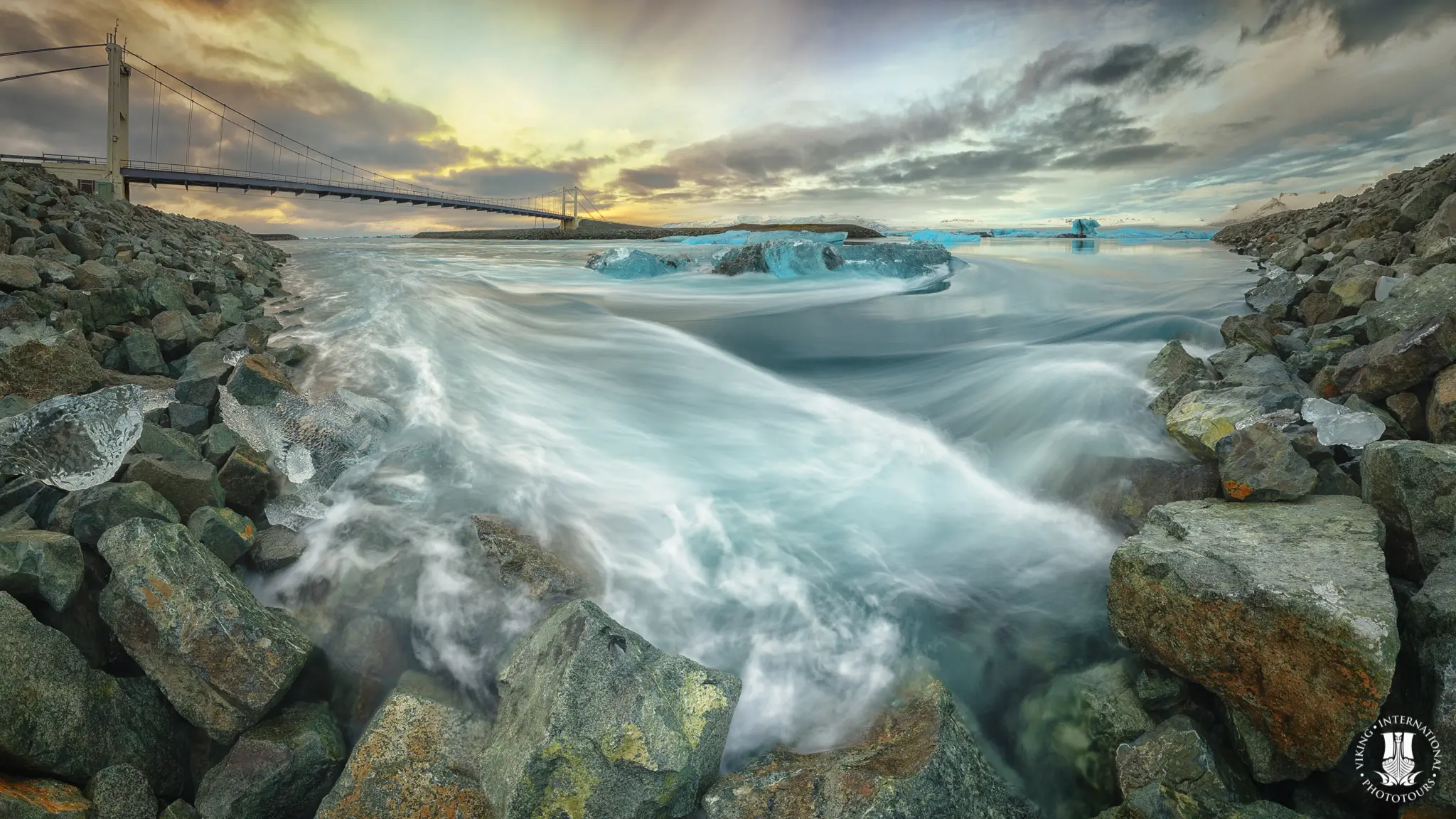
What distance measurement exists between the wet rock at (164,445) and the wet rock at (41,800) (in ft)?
5.10

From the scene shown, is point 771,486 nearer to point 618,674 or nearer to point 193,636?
point 618,674

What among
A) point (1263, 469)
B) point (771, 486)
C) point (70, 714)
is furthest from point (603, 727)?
point (1263, 469)

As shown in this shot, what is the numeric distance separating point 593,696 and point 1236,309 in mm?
9653

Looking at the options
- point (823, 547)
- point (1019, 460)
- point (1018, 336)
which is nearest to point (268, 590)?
point (823, 547)

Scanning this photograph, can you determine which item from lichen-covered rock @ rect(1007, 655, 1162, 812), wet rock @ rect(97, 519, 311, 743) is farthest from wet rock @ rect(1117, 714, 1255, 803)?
wet rock @ rect(97, 519, 311, 743)

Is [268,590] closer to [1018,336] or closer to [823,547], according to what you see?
[823,547]

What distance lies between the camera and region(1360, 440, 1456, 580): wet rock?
211 cm

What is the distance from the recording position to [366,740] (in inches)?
72.1

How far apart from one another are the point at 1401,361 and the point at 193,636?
5.30 m

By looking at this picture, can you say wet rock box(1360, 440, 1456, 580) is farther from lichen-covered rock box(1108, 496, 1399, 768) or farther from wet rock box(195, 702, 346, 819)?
wet rock box(195, 702, 346, 819)

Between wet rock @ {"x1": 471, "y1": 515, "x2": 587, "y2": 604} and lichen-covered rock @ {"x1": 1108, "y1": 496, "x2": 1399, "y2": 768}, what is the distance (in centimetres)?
219

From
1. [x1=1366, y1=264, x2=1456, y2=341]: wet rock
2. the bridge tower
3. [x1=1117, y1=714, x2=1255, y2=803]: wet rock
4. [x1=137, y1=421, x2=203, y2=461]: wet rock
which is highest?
the bridge tower

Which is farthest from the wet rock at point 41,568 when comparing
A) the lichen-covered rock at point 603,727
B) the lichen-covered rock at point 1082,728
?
the lichen-covered rock at point 1082,728

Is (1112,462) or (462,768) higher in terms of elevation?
(1112,462)
